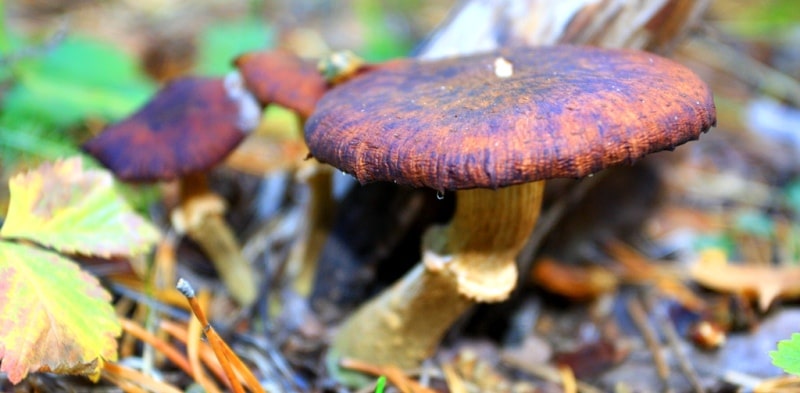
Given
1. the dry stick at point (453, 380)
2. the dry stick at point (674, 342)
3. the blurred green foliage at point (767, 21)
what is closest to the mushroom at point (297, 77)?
the dry stick at point (453, 380)

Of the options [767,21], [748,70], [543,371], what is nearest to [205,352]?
[543,371]

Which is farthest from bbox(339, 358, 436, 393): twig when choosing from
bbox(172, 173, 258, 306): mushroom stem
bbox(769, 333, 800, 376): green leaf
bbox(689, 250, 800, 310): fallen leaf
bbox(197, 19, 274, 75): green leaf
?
bbox(197, 19, 274, 75): green leaf

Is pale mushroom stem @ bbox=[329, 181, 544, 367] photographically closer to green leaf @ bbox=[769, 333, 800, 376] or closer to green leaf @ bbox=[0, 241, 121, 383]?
green leaf @ bbox=[769, 333, 800, 376]

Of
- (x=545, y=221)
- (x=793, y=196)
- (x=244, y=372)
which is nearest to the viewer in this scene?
(x=244, y=372)

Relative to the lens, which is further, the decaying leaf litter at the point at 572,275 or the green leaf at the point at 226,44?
the green leaf at the point at 226,44

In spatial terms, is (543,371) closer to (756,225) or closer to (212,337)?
(212,337)

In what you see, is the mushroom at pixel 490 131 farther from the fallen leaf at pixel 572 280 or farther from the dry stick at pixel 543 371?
the fallen leaf at pixel 572 280

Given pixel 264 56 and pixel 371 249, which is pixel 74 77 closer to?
pixel 264 56
